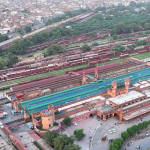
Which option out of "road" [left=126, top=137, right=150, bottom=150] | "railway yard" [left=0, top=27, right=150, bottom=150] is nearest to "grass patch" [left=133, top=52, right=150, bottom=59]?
"railway yard" [left=0, top=27, right=150, bottom=150]

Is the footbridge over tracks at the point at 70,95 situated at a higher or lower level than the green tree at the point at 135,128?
higher

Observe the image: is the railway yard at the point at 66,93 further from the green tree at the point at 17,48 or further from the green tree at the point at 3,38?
the green tree at the point at 3,38

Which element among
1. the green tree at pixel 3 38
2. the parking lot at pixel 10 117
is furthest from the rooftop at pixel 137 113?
the green tree at pixel 3 38

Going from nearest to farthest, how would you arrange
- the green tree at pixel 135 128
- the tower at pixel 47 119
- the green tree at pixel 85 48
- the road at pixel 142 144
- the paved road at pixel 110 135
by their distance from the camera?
the road at pixel 142 144, the paved road at pixel 110 135, the green tree at pixel 135 128, the tower at pixel 47 119, the green tree at pixel 85 48

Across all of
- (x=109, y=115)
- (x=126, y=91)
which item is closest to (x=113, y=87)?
(x=126, y=91)

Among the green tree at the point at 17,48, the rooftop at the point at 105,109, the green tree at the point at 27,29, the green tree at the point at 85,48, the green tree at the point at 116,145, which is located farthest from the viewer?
the green tree at the point at 27,29

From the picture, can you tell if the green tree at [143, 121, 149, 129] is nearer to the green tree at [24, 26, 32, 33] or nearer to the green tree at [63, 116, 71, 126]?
the green tree at [63, 116, 71, 126]

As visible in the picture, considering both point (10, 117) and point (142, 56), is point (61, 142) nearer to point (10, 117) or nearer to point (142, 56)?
point (10, 117)

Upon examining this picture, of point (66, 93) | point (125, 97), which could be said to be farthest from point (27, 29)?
point (125, 97)

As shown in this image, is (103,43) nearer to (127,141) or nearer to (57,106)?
(57,106)
